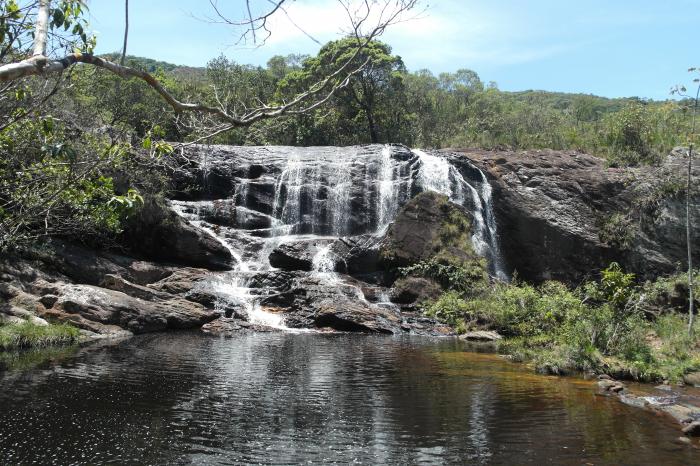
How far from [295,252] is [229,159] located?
8.76 m

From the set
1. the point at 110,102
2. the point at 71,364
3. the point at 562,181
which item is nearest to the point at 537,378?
the point at 71,364

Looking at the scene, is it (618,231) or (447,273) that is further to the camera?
(618,231)

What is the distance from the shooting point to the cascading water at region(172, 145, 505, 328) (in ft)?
97.7

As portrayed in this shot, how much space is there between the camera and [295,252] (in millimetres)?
26312

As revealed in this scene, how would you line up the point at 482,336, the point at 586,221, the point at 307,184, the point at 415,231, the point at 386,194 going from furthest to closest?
→ the point at 307,184 < the point at 386,194 < the point at 586,221 < the point at 415,231 < the point at 482,336

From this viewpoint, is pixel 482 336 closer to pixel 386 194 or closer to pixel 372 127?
pixel 386 194

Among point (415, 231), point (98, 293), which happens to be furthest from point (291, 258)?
point (98, 293)

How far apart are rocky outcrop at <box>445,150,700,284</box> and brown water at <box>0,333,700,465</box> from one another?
16.9 meters

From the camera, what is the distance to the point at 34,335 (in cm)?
1493

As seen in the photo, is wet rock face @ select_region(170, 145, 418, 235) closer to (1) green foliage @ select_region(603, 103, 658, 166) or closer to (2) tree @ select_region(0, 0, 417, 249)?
(2) tree @ select_region(0, 0, 417, 249)

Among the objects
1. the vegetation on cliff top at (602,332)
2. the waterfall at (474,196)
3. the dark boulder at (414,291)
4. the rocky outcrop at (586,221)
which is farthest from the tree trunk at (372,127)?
the vegetation on cliff top at (602,332)

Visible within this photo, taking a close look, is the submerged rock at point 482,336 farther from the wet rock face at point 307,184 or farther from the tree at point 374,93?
the tree at point 374,93

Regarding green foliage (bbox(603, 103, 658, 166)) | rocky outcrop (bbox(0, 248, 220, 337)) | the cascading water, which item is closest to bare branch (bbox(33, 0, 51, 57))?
rocky outcrop (bbox(0, 248, 220, 337))

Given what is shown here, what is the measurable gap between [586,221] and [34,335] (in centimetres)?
2561
